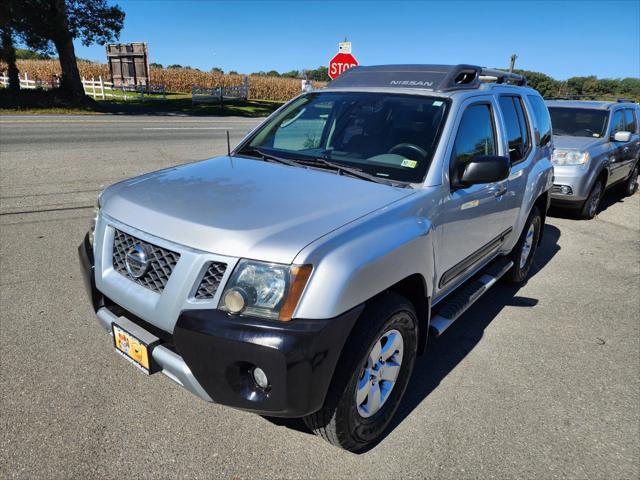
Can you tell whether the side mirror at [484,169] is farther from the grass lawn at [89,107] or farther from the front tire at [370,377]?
the grass lawn at [89,107]

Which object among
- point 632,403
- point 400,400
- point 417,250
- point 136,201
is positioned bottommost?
point 632,403

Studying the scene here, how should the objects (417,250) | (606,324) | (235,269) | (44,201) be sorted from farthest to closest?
1. (44,201)
2. (606,324)
3. (417,250)
4. (235,269)

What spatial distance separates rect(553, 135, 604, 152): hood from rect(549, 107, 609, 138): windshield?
0.28 metres

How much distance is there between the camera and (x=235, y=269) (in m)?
2.04

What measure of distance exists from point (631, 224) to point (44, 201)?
350 inches

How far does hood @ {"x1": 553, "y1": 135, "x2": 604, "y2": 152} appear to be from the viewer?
7.58 m

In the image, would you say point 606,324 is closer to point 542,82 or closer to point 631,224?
point 631,224

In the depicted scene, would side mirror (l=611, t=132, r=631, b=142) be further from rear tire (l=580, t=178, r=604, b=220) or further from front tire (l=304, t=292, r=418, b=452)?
front tire (l=304, t=292, r=418, b=452)

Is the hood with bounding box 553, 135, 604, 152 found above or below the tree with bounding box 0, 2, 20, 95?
below

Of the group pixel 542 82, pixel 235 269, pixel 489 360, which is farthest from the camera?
pixel 542 82

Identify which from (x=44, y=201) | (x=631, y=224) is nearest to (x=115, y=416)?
(x=44, y=201)

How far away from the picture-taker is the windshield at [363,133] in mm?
3043

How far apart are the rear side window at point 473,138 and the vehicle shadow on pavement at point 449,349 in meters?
1.19

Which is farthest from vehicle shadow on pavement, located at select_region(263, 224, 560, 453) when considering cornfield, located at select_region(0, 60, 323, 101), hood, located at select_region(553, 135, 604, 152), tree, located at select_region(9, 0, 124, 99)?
cornfield, located at select_region(0, 60, 323, 101)
